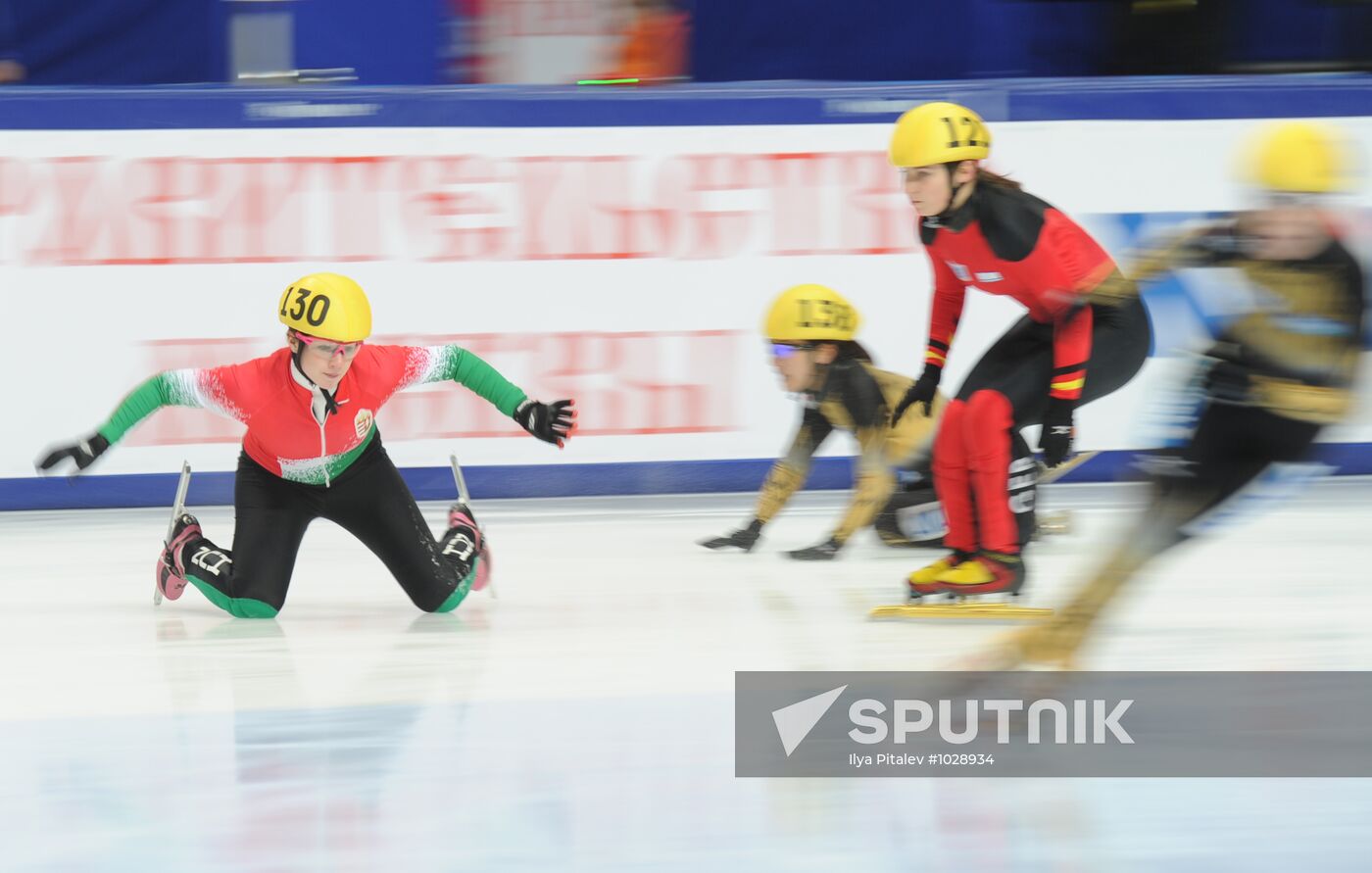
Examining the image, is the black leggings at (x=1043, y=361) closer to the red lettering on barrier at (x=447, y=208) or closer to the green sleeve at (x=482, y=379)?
→ the green sleeve at (x=482, y=379)

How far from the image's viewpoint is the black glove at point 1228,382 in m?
3.19

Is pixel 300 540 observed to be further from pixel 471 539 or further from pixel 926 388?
pixel 926 388

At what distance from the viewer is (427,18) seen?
22.9 ft

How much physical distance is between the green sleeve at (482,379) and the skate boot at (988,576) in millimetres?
1270

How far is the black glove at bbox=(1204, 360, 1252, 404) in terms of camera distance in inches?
126

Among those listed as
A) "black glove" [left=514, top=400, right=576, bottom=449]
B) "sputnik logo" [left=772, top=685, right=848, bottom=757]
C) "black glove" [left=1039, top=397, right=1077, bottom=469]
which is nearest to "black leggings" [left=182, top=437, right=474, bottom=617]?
"black glove" [left=514, top=400, right=576, bottom=449]

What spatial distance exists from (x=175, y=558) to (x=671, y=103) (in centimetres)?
309

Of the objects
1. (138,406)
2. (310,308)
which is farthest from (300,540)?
(310,308)

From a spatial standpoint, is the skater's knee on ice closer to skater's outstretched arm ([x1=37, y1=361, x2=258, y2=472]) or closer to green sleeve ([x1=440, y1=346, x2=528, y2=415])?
skater's outstretched arm ([x1=37, y1=361, x2=258, y2=472])

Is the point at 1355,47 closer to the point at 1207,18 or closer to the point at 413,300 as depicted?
the point at 1207,18

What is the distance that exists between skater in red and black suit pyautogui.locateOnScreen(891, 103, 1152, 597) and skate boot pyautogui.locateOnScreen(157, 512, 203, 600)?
81.5 inches

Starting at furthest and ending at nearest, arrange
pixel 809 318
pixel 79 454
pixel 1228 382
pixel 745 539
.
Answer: pixel 745 539
pixel 809 318
pixel 79 454
pixel 1228 382

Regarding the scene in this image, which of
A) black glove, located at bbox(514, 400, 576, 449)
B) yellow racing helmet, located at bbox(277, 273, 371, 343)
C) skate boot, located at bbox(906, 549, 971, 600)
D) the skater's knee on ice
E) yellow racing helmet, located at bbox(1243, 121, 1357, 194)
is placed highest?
yellow racing helmet, located at bbox(1243, 121, 1357, 194)

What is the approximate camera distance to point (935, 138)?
4.12 m
